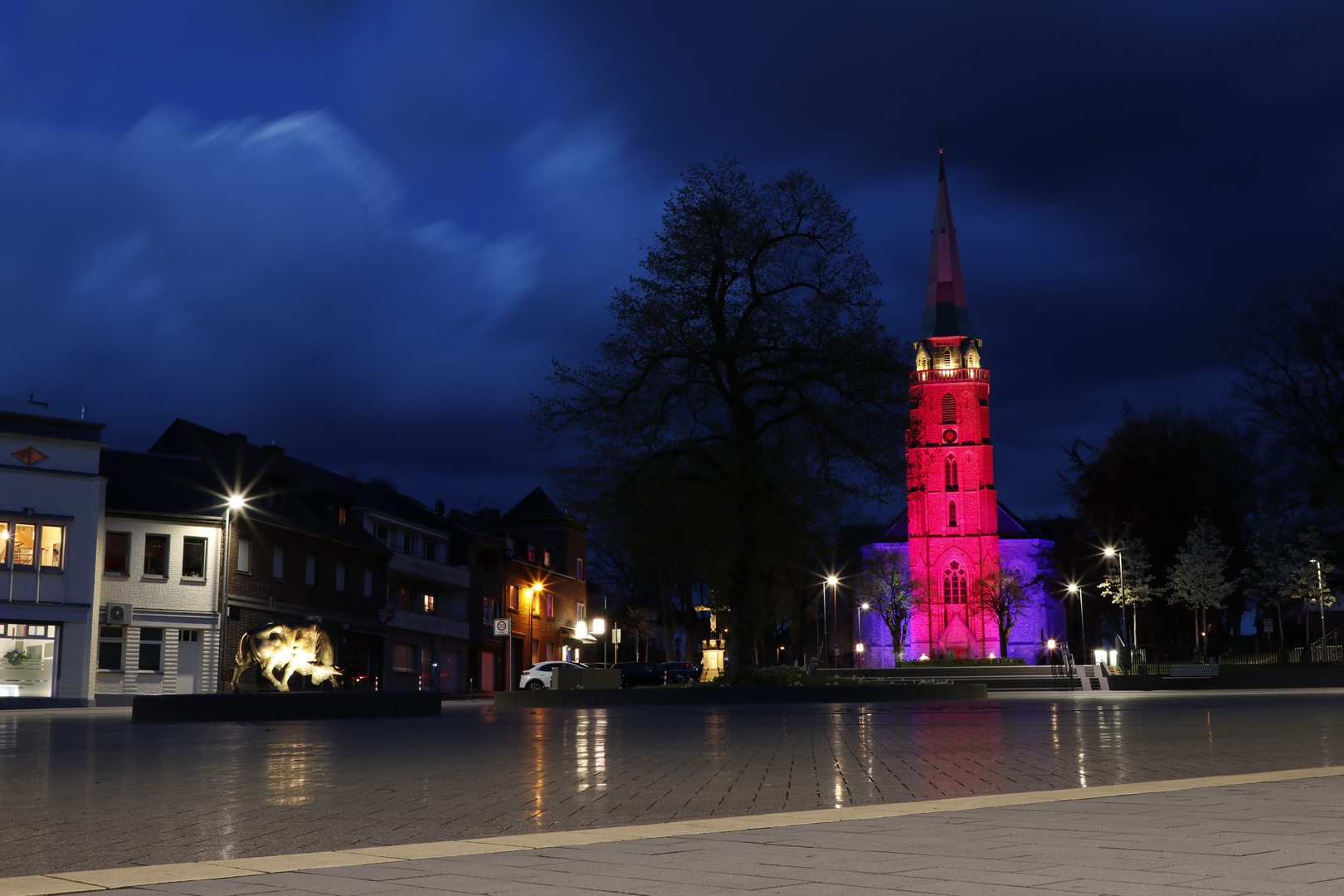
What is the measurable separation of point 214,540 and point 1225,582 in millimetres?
46047

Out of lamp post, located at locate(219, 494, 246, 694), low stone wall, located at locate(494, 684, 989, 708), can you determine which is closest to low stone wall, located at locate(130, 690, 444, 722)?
low stone wall, located at locate(494, 684, 989, 708)

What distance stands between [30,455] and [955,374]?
76.0 m

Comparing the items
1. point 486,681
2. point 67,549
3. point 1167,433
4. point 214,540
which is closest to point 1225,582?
point 1167,433

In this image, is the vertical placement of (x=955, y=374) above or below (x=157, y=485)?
above

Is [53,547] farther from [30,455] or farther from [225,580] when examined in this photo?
[225,580]

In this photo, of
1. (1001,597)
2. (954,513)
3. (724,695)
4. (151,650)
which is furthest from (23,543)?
(954,513)

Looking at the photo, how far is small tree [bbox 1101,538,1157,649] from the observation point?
6412cm

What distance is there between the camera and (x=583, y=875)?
226 inches

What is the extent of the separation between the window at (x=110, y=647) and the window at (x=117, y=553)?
1950 mm

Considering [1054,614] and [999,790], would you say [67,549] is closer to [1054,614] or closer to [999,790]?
[999,790]

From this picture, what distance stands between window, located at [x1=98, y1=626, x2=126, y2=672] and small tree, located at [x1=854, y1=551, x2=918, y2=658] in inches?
2467

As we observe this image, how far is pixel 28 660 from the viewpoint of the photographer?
4122 cm

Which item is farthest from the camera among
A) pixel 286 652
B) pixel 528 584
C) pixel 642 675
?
pixel 528 584

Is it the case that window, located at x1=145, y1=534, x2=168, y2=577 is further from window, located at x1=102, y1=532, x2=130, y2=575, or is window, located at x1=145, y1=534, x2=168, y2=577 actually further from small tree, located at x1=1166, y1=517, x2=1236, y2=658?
small tree, located at x1=1166, y1=517, x2=1236, y2=658
